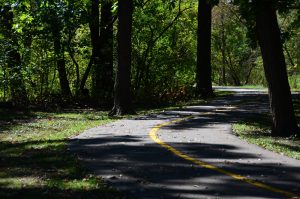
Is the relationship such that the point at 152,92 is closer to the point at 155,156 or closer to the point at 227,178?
the point at 155,156

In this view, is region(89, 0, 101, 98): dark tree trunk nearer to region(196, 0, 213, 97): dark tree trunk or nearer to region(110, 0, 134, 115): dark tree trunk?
region(196, 0, 213, 97): dark tree trunk

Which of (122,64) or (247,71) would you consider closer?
(122,64)

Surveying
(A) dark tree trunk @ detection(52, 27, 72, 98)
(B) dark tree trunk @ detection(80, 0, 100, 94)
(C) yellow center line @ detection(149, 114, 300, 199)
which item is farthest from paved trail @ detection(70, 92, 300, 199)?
(B) dark tree trunk @ detection(80, 0, 100, 94)

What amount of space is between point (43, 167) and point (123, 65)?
1289 centimetres

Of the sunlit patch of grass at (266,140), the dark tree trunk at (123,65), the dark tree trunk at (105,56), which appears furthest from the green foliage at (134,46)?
the sunlit patch of grass at (266,140)

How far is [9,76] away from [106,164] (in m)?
19.6

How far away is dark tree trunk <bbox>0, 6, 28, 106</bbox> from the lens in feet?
93.8

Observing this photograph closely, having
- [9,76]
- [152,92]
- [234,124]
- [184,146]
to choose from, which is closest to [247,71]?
[152,92]

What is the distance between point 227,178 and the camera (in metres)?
8.91

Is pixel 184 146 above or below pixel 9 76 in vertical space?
below

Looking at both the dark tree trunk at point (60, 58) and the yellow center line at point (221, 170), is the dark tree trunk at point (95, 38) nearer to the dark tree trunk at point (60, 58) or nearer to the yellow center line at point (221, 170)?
the dark tree trunk at point (60, 58)

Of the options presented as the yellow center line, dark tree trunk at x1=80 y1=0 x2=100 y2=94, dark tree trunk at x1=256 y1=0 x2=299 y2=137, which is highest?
dark tree trunk at x1=80 y1=0 x2=100 y2=94

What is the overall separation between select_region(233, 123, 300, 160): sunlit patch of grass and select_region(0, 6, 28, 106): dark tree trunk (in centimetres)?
1555

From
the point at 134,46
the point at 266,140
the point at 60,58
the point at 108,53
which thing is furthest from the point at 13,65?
the point at 266,140
